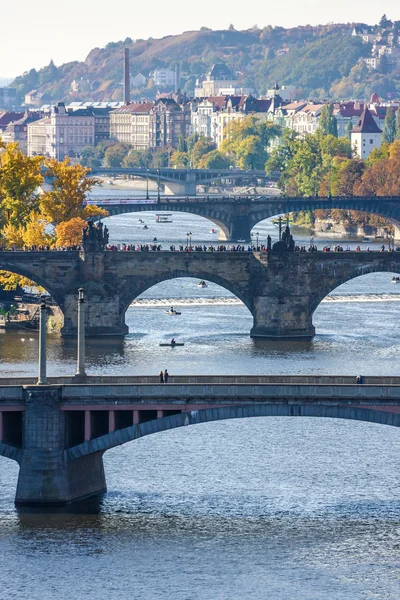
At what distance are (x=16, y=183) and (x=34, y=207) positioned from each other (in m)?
2.95

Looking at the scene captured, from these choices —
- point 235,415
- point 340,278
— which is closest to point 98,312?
point 340,278

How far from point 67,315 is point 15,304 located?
9.62 metres

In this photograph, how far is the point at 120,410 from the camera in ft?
253

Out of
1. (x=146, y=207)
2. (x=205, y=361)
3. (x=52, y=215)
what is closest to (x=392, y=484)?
(x=205, y=361)

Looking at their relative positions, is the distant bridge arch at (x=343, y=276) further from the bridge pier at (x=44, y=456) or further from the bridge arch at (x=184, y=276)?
the bridge pier at (x=44, y=456)

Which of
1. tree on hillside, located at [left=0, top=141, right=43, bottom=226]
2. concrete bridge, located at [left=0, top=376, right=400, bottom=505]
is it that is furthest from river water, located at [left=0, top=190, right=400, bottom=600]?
tree on hillside, located at [left=0, top=141, right=43, bottom=226]

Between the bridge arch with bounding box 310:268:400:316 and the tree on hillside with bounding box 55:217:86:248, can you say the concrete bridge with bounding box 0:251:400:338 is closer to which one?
the bridge arch with bounding box 310:268:400:316

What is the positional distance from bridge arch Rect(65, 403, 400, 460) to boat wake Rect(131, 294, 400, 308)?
68.4 meters

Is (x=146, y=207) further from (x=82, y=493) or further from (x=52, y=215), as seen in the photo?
(x=82, y=493)

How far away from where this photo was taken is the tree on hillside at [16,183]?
147125 mm

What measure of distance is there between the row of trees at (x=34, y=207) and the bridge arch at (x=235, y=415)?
2454 inches

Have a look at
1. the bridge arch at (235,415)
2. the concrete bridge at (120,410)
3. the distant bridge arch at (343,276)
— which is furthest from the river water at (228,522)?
the distant bridge arch at (343,276)

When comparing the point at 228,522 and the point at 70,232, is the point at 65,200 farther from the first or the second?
the point at 228,522

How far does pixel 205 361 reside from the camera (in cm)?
11806
